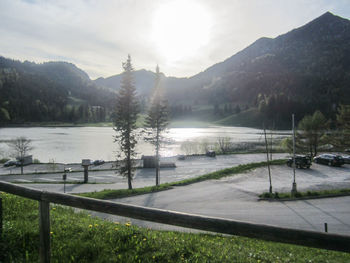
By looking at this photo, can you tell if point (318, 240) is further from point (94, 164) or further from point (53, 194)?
point (94, 164)

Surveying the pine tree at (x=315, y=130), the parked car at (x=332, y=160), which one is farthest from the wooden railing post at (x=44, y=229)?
the pine tree at (x=315, y=130)

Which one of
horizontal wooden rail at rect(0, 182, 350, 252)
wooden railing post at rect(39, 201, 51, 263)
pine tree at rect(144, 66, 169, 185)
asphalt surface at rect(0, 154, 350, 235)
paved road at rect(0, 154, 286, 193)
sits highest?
pine tree at rect(144, 66, 169, 185)

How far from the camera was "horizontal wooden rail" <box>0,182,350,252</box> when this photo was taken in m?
2.42

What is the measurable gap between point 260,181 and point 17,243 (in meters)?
29.2

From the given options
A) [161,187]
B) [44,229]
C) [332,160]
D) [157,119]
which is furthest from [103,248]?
[332,160]

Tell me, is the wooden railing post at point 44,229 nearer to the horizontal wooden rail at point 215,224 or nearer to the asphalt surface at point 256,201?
the horizontal wooden rail at point 215,224

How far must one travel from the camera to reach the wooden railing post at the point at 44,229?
3533 millimetres

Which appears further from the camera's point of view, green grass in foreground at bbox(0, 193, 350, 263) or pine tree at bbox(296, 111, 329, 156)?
pine tree at bbox(296, 111, 329, 156)

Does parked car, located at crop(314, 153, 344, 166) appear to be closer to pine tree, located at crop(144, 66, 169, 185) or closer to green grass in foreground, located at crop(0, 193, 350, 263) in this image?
pine tree, located at crop(144, 66, 169, 185)

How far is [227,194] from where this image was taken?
22.6 metres

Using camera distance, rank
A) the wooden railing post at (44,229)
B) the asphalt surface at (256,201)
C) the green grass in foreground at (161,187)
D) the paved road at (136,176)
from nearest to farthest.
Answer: the wooden railing post at (44,229) → the asphalt surface at (256,201) → the green grass in foreground at (161,187) → the paved road at (136,176)

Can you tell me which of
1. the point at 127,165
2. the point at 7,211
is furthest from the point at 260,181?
the point at 7,211

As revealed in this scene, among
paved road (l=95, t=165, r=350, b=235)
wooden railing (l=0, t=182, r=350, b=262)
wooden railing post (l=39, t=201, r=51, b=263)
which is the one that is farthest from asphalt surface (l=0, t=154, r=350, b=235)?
wooden railing (l=0, t=182, r=350, b=262)

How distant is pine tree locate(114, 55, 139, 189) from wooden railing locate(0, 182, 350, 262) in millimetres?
27100
